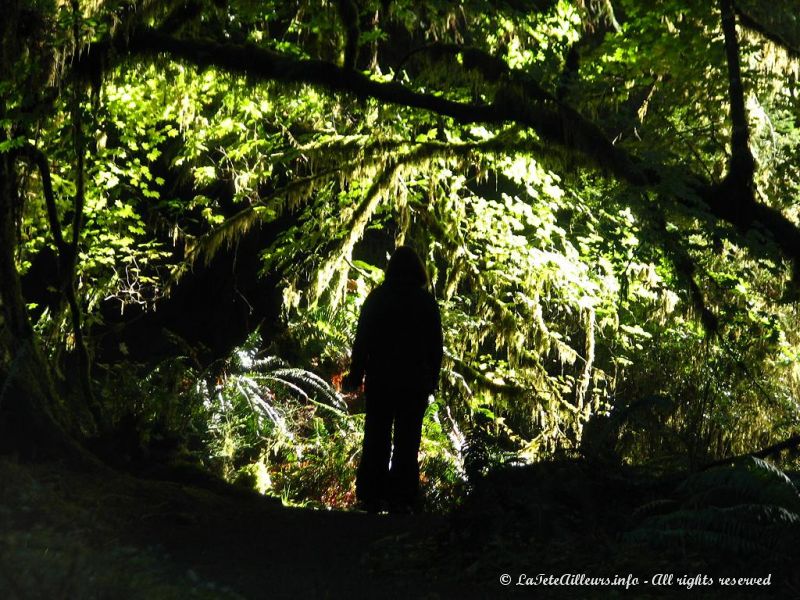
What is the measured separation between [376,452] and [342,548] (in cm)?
251

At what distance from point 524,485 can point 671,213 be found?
4.24 meters

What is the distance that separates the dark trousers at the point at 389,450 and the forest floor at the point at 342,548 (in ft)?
4.63

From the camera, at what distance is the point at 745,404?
1448cm

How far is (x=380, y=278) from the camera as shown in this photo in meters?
14.5

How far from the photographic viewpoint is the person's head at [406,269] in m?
8.40

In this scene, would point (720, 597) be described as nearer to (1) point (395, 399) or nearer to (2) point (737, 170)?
(1) point (395, 399)

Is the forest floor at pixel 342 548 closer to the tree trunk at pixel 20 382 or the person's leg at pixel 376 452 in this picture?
the tree trunk at pixel 20 382

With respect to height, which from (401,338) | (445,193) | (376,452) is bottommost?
(376,452)

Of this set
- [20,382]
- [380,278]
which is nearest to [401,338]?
[20,382]

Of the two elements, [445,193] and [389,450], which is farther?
[445,193]

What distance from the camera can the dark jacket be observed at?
327 inches
